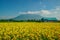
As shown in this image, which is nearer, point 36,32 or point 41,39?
point 41,39

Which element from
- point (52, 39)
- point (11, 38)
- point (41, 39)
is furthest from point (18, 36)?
point (52, 39)

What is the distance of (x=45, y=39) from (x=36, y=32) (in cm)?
100

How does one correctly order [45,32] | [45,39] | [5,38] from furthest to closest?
[45,32] → [45,39] → [5,38]

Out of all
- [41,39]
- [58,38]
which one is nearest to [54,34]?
[58,38]

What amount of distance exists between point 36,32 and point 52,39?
1.42 metres

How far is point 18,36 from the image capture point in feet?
41.6

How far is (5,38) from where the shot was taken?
12164 millimetres

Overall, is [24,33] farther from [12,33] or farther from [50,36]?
[50,36]

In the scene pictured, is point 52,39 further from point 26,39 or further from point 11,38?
point 11,38

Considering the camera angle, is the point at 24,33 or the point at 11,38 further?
the point at 24,33

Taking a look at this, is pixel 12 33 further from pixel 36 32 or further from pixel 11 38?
pixel 36 32

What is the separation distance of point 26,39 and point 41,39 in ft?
3.55

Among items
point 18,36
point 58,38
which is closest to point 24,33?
point 18,36

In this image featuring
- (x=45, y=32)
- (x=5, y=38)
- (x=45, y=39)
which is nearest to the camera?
(x=5, y=38)
